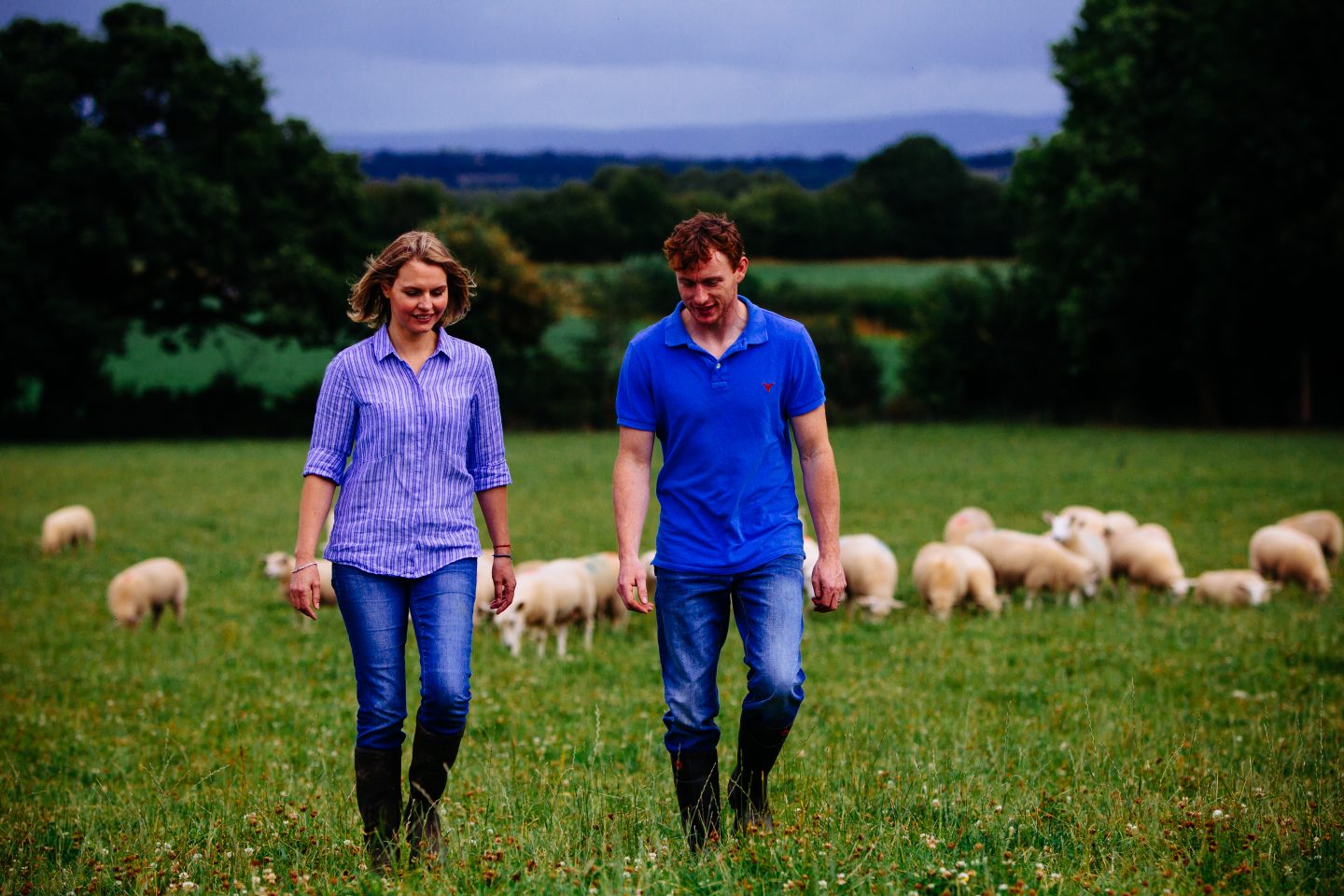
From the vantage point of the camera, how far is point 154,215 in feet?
117

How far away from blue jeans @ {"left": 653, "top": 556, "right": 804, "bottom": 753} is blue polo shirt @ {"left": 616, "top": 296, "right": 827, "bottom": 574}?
0.07 metres

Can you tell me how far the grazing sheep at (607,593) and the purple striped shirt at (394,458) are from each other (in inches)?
278

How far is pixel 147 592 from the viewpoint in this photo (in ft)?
38.9

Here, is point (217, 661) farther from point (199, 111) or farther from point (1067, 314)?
point (1067, 314)

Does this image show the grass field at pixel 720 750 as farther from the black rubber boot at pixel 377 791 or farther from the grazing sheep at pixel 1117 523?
the grazing sheep at pixel 1117 523

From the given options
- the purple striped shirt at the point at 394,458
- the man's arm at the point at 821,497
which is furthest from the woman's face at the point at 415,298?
the man's arm at the point at 821,497

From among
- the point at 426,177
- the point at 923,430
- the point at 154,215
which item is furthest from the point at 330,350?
the point at 426,177

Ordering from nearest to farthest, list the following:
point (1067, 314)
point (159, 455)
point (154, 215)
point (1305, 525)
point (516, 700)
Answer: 1. point (516, 700)
2. point (1305, 525)
3. point (159, 455)
4. point (154, 215)
5. point (1067, 314)

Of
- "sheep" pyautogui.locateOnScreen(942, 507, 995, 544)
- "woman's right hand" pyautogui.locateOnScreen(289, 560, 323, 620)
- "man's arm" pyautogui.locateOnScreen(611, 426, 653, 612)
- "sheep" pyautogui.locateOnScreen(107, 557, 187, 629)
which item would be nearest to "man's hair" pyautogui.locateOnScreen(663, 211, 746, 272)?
"man's arm" pyautogui.locateOnScreen(611, 426, 653, 612)

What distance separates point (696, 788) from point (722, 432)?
4.21 ft

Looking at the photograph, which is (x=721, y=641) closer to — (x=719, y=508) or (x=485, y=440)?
(x=719, y=508)

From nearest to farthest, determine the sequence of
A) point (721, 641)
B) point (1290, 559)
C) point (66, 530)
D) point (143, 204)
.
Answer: point (721, 641) → point (1290, 559) → point (66, 530) → point (143, 204)

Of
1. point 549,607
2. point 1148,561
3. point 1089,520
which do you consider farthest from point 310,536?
point 1089,520

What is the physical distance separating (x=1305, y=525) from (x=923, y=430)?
25229 mm
